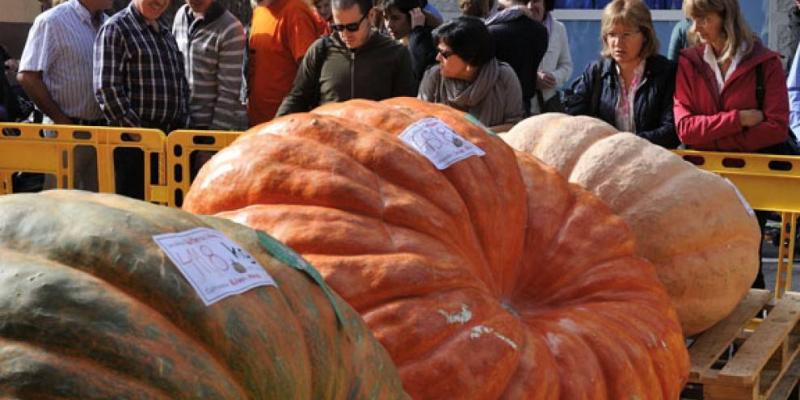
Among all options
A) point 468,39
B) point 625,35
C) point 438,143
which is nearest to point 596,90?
point 625,35

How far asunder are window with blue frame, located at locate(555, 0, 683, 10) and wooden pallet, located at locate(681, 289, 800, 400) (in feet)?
24.7

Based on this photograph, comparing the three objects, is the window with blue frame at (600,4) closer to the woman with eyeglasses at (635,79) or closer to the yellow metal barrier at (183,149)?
the woman with eyeglasses at (635,79)

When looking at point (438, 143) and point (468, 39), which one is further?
point (468, 39)

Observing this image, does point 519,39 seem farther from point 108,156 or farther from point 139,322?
point 139,322

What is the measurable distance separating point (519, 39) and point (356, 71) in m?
1.30

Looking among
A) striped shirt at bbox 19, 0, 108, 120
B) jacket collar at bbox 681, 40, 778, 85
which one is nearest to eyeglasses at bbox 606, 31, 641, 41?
jacket collar at bbox 681, 40, 778, 85

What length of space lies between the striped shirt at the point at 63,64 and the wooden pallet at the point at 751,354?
4134 millimetres

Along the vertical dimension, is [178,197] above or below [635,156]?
below

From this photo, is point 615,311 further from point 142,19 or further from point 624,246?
point 142,19

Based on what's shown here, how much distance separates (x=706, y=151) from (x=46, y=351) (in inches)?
168

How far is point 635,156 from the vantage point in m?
3.52

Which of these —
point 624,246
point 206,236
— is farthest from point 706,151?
point 206,236

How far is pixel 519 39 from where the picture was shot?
6.98m

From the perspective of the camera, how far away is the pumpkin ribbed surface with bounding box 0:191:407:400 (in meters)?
1.49
